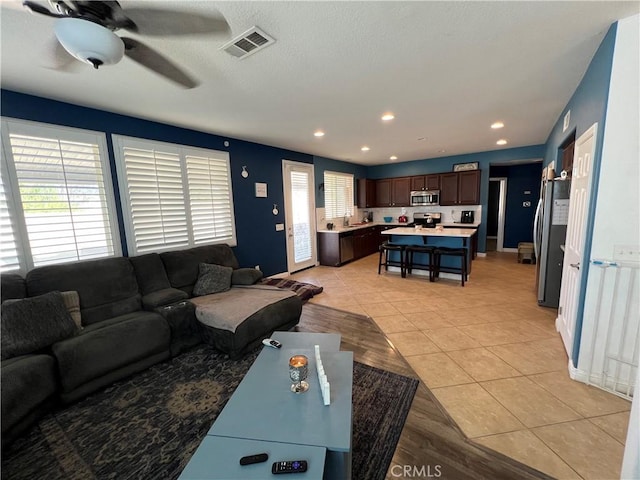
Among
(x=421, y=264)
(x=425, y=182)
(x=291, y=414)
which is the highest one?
(x=425, y=182)

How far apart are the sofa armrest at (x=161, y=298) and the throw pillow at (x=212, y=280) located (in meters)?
0.27

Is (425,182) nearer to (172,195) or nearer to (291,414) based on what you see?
(172,195)

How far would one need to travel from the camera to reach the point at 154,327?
2.36m

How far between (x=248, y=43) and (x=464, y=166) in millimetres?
6177

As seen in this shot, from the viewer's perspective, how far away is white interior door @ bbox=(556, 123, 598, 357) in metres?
2.07

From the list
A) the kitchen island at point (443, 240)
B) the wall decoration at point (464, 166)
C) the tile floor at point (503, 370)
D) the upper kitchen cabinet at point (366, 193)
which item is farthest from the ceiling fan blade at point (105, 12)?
the wall decoration at point (464, 166)

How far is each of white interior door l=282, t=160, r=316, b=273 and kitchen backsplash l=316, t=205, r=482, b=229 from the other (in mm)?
332

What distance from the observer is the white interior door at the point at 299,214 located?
17.5ft

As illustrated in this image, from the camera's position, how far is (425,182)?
22.3ft

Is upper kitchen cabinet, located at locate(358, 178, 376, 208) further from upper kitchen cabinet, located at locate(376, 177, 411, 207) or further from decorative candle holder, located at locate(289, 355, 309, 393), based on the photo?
decorative candle holder, located at locate(289, 355, 309, 393)

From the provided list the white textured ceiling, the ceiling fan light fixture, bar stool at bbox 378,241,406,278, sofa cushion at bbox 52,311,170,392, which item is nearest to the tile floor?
bar stool at bbox 378,241,406,278

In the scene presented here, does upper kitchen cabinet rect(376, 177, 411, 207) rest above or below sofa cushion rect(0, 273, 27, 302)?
above

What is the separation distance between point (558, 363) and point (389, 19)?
10.00 ft

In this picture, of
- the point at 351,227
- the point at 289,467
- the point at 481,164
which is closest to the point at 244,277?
the point at 289,467
